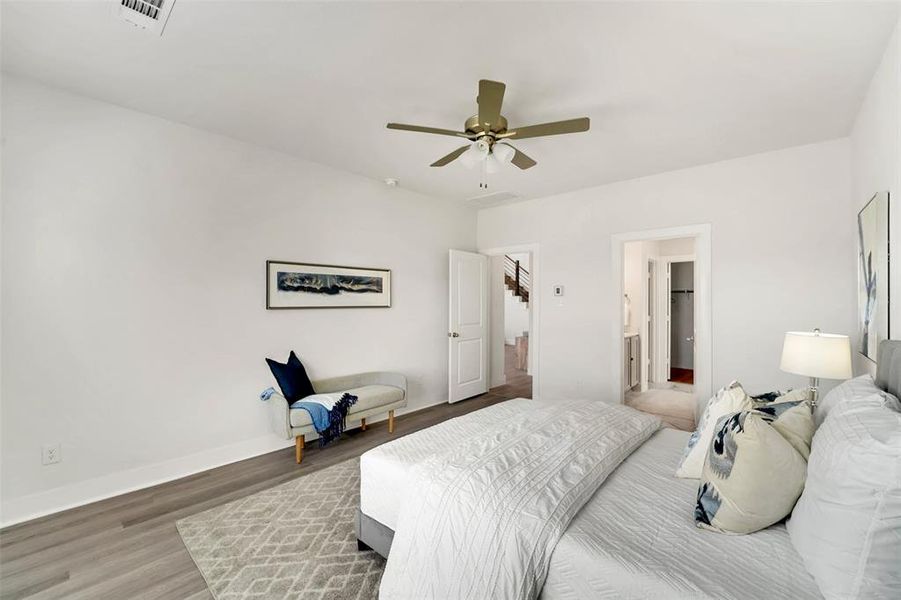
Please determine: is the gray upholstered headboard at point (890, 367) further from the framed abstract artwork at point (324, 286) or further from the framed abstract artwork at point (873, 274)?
the framed abstract artwork at point (324, 286)

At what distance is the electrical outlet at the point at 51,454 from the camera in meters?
2.43

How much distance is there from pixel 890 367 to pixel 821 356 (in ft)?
3.06

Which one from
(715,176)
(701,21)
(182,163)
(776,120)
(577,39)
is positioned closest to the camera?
(701,21)

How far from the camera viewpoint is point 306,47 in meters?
2.02

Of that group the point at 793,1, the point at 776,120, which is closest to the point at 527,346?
the point at 776,120

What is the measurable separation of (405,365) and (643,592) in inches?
145

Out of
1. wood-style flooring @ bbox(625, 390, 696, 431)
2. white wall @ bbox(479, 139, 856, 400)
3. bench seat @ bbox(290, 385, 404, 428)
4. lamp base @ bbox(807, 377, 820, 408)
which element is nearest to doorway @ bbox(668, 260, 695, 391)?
wood-style flooring @ bbox(625, 390, 696, 431)

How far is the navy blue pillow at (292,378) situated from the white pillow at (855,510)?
3.23m

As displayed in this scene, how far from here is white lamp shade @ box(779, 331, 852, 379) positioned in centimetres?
227

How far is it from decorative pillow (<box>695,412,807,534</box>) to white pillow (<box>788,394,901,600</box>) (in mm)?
68

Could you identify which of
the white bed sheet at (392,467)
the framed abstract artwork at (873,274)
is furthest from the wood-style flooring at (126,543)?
the framed abstract artwork at (873,274)

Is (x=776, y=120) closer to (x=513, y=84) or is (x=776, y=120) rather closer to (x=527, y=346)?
(x=513, y=84)

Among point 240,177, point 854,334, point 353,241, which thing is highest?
point 240,177

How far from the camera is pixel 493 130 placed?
7.91 feet
